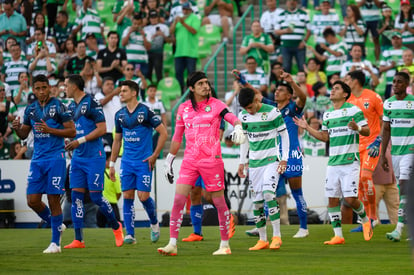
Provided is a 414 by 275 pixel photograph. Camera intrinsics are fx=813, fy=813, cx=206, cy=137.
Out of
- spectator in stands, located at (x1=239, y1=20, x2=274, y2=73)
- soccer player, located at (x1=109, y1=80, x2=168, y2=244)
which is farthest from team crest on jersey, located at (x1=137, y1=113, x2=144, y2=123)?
spectator in stands, located at (x1=239, y1=20, x2=274, y2=73)

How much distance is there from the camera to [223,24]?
83.6ft

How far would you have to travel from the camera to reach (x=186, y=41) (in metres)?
23.9

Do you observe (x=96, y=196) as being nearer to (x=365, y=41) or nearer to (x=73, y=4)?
(x=365, y=41)

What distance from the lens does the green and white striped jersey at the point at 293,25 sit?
23.3 m

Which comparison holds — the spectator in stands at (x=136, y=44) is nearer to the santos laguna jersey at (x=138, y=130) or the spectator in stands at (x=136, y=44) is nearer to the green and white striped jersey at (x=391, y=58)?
the green and white striped jersey at (x=391, y=58)

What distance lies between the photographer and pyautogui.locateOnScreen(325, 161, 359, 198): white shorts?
1320 centimetres

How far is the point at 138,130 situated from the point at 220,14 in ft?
40.1

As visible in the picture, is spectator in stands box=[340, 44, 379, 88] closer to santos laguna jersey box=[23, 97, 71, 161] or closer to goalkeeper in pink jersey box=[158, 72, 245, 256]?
A: goalkeeper in pink jersey box=[158, 72, 245, 256]

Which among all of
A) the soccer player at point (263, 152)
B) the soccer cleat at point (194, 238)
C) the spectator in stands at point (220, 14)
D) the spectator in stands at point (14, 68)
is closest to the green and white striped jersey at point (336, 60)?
the spectator in stands at point (220, 14)

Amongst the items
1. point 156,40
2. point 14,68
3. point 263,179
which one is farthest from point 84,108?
point 14,68

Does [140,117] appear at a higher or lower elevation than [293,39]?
higher

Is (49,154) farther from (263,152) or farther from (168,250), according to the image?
(263,152)

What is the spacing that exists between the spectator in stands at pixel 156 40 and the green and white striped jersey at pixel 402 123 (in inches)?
452

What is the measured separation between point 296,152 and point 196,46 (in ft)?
32.4
